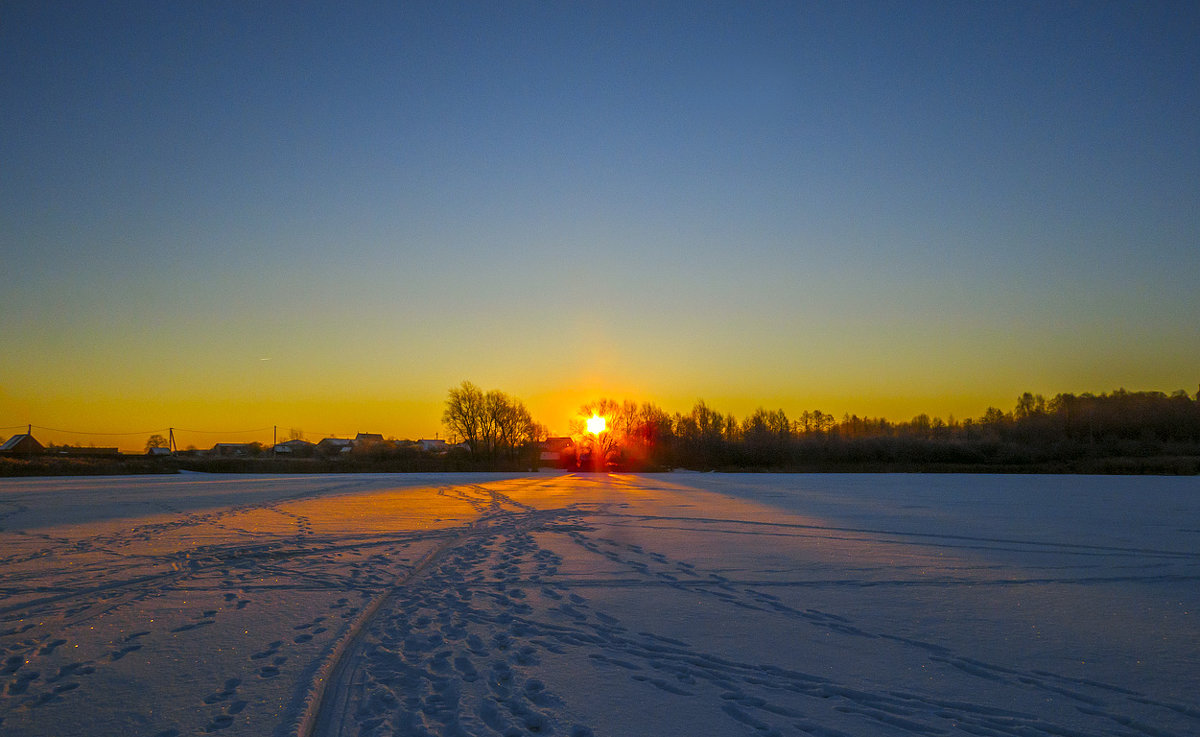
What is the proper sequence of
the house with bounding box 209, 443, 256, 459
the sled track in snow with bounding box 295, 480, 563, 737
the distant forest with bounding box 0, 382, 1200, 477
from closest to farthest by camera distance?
the sled track in snow with bounding box 295, 480, 563, 737, the distant forest with bounding box 0, 382, 1200, 477, the house with bounding box 209, 443, 256, 459

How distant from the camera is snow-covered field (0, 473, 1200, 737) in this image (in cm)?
355

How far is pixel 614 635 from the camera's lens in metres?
5.06

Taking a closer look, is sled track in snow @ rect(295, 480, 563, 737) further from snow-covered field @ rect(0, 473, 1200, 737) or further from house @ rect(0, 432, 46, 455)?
house @ rect(0, 432, 46, 455)

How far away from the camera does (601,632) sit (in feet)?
16.9

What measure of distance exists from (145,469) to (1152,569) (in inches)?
1923

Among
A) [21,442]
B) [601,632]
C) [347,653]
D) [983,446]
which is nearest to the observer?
[347,653]

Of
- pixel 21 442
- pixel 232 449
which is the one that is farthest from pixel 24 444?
pixel 232 449

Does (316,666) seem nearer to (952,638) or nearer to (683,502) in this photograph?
(952,638)

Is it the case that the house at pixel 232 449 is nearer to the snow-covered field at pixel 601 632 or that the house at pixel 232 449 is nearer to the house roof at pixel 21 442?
the house roof at pixel 21 442

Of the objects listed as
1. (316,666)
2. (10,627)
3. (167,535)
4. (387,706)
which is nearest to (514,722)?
(387,706)

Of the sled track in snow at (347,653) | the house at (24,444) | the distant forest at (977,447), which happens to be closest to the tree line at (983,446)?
the distant forest at (977,447)

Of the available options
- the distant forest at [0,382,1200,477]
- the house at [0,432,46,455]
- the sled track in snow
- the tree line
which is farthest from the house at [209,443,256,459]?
the sled track in snow

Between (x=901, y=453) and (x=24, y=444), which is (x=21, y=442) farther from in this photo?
(x=901, y=453)

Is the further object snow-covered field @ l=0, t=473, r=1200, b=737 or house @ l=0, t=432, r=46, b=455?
house @ l=0, t=432, r=46, b=455
